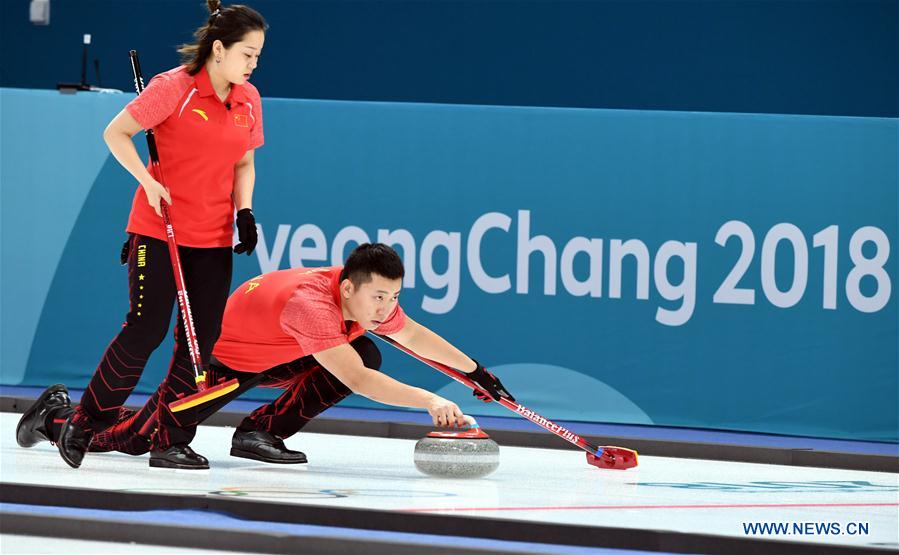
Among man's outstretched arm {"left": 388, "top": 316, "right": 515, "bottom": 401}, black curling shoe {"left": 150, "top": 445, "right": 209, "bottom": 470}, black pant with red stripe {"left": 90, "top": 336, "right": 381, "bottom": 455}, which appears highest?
man's outstretched arm {"left": 388, "top": 316, "right": 515, "bottom": 401}

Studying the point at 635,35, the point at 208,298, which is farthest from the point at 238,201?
the point at 635,35

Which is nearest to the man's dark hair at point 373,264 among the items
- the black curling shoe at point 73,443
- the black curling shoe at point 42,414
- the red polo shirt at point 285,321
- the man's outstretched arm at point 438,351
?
the red polo shirt at point 285,321

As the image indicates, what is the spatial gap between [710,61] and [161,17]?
11.5ft

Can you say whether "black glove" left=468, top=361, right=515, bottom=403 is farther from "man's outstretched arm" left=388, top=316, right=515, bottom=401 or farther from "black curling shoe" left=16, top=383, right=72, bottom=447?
"black curling shoe" left=16, top=383, right=72, bottom=447

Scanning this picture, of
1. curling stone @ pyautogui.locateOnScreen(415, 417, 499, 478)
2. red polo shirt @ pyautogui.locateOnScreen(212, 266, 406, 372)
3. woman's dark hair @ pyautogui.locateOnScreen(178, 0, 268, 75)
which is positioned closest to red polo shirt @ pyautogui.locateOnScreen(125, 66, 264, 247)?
woman's dark hair @ pyautogui.locateOnScreen(178, 0, 268, 75)

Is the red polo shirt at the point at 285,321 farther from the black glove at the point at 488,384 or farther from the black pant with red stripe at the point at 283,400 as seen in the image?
the black glove at the point at 488,384

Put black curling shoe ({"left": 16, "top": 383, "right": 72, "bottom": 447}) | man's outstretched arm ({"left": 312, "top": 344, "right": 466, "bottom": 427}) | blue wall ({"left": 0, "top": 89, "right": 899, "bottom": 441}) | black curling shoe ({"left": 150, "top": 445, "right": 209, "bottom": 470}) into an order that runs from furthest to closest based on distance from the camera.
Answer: blue wall ({"left": 0, "top": 89, "right": 899, "bottom": 441}) → black curling shoe ({"left": 16, "top": 383, "right": 72, "bottom": 447}) → black curling shoe ({"left": 150, "top": 445, "right": 209, "bottom": 470}) → man's outstretched arm ({"left": 312, "top": 344, "right": 466, "bottom": 427})

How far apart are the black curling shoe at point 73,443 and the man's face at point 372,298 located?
91cm

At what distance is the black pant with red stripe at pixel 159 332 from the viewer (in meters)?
4.48

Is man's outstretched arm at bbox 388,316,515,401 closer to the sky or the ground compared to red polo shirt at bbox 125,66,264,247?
Answer: closer to the ground

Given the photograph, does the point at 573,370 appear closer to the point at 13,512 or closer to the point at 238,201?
the point at 238,201

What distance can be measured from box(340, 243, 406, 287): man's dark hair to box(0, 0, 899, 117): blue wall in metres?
4.57

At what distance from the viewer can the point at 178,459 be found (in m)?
4.53

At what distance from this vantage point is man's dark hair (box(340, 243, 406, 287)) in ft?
14.1
